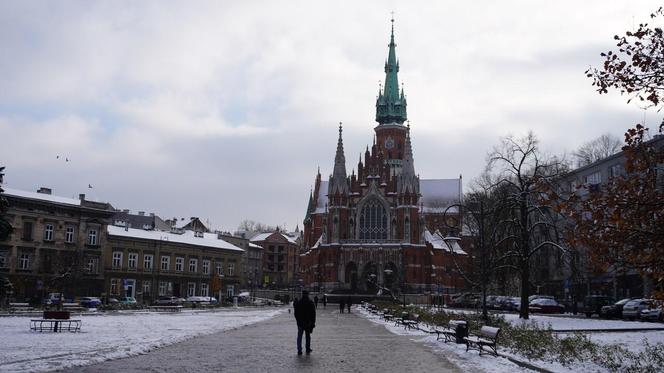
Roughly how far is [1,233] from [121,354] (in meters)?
15.6

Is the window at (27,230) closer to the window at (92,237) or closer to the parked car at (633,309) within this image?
the window at (92,237)

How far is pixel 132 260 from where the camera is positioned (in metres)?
67.8

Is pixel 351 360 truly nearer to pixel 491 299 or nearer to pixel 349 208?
pixel 491 299

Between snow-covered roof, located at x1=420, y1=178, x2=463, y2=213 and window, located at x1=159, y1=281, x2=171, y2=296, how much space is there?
48.1 meters

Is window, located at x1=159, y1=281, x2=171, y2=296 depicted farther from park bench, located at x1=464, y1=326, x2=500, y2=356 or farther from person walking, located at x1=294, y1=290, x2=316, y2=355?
park bench, located at x1=464, y1=326, x2=500, y2=356

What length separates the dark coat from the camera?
1722 cm

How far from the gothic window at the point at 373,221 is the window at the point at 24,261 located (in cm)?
4089

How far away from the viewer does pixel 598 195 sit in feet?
36.3

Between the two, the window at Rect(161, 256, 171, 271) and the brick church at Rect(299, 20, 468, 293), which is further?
the brick church at Rect(299, 20, 468, 293)

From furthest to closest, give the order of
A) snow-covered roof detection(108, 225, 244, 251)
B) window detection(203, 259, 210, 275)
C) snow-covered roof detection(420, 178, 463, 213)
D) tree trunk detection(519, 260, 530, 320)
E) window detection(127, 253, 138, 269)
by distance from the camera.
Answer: snow-covered roof detection(420, 178, 463, 213) → window detection(203, 259, 210, 275) → snow-covered roof detection(108, 225, 244, 251) → window detection(127, 253, 138, 269) → tree trunk detection(519, 260, 530, 320)

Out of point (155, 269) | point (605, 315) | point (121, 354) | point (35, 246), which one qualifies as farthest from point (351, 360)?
point (155, 269)

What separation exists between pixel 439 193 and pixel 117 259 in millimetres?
58435

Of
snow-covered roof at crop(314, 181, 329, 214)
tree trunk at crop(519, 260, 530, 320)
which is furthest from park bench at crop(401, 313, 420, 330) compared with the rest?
snow-covered roof at crop(314, 181, 329, 214)

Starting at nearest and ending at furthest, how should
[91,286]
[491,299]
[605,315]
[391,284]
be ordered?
[605,315]
[491,299]
[91,286]
[391,284]
